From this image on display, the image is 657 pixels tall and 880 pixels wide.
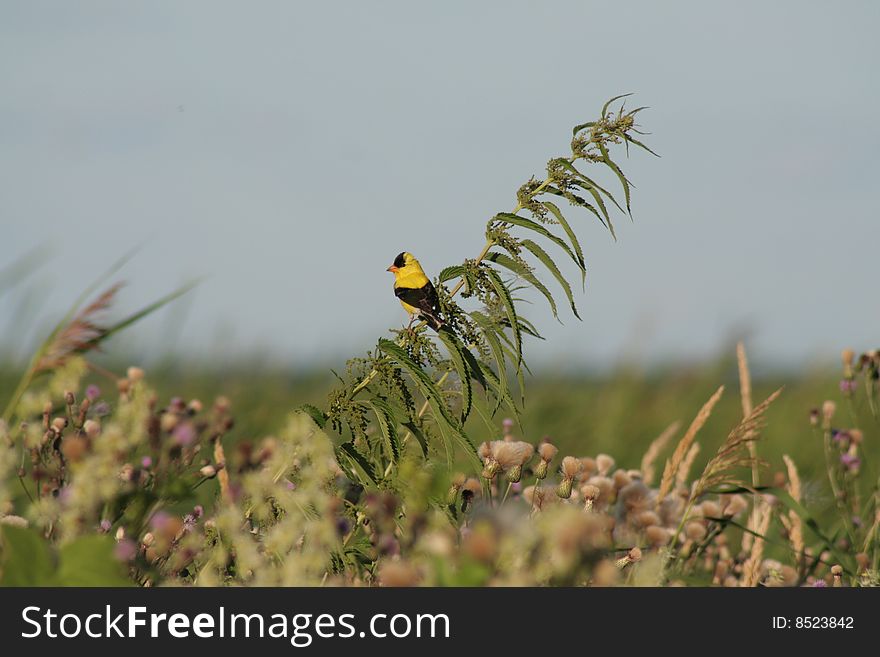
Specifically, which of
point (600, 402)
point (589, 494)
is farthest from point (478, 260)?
point (600, 402)

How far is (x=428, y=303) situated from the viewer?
3.15m

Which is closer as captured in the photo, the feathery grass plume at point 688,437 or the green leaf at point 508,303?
the green leaf at point 508,303

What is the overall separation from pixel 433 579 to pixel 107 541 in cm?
84

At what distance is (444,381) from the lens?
3260mm

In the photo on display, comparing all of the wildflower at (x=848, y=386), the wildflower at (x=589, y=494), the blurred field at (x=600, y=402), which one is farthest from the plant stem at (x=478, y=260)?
the blurred field at (x=600, y=402)

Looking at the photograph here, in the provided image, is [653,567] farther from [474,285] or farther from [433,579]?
[474,285]

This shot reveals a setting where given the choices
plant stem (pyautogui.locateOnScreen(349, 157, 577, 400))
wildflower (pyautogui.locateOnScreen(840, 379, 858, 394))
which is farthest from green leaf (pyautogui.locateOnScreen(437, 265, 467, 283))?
wildflower (pyautogui.locateOnScreen(840, 379, 858, 394))

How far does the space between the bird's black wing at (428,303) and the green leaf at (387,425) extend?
0.30 meters

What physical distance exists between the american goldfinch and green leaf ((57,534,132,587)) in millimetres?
1215

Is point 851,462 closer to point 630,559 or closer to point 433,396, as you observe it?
point 630,559

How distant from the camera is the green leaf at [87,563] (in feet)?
7.41

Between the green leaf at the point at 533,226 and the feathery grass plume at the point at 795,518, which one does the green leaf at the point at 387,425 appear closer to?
the green leaf at the point at 533,226

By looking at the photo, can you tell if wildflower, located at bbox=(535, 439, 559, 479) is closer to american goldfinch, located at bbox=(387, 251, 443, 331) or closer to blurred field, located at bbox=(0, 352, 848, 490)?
american goldfinch, located at bbox=(387, 251, 443, 331)
